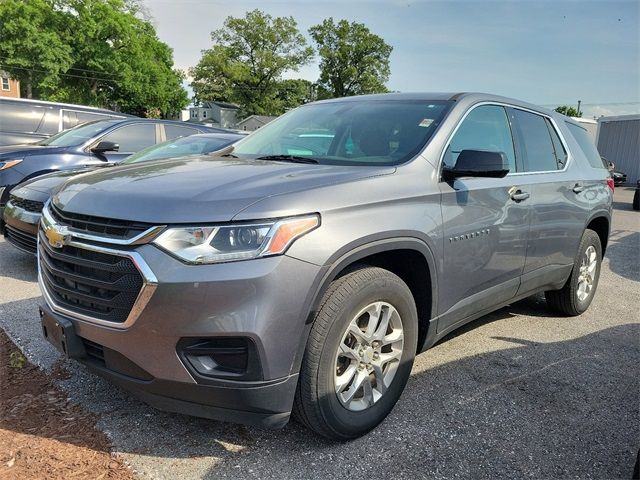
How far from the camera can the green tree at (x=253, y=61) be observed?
66312mm

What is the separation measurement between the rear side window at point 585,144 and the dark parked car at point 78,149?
520cm

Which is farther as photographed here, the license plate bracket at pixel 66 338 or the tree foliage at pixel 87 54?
the tree foliage at pixel 87 54

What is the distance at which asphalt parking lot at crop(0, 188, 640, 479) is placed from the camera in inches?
94.9

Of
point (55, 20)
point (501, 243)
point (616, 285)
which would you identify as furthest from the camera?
point (55, 20)

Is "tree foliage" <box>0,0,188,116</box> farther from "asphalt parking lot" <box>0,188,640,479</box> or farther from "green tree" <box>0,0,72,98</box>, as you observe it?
"asphalt parking lot" <box>0,188,640,479</box>

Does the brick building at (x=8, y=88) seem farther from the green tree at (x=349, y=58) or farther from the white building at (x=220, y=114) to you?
the green tree at (x=349, y=58)

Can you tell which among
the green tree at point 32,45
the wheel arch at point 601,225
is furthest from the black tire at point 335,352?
the green tree at point 32,45

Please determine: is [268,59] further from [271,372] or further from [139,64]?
[271,372]

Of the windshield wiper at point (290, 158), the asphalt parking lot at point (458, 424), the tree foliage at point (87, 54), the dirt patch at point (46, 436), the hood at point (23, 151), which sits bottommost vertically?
the dirt patch at point (46, 436)

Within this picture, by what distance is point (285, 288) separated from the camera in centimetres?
211

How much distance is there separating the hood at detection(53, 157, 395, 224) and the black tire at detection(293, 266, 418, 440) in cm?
43

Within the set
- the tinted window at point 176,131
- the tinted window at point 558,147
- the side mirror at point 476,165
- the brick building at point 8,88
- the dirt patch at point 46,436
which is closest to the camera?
the dirt patch at point 46,436

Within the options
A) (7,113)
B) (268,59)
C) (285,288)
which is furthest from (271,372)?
(268,59)

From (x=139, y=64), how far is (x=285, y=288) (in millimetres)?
52311
